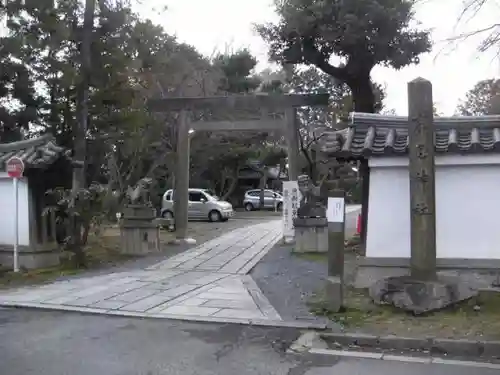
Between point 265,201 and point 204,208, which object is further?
point 265,201

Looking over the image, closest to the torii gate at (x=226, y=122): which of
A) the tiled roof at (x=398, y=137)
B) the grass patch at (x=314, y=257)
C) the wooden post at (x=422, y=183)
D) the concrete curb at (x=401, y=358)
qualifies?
the grass patch at (x=314, y=257)

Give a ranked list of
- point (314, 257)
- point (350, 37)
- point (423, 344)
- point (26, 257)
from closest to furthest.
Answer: point (423, 344)
point (26, 257)
point (314, 257)
point (350, 37)

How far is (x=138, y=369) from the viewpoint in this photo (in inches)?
202

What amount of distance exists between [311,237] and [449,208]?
6.63 meters

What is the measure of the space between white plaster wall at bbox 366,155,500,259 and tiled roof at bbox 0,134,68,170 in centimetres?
697

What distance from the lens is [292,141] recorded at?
1722 centimetres

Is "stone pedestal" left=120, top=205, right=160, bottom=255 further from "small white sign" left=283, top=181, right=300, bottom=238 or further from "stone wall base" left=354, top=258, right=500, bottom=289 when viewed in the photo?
"stone wall base" left=354, top=258, right=500, bottom=289

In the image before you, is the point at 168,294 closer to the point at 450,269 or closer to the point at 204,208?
the point at 450,269

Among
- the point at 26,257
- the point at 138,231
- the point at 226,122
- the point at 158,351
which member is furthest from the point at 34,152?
the point at 226,122

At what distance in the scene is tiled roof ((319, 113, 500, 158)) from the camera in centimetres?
799

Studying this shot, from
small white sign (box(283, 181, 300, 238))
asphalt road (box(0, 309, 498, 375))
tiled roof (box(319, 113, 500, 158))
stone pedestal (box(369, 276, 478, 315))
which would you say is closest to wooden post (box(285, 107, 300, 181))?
small white sign (box(283, 181, 300, 238))

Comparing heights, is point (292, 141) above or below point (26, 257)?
above

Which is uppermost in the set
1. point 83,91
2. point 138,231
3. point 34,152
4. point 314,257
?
point 83,91

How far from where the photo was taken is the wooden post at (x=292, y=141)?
1706 cm
